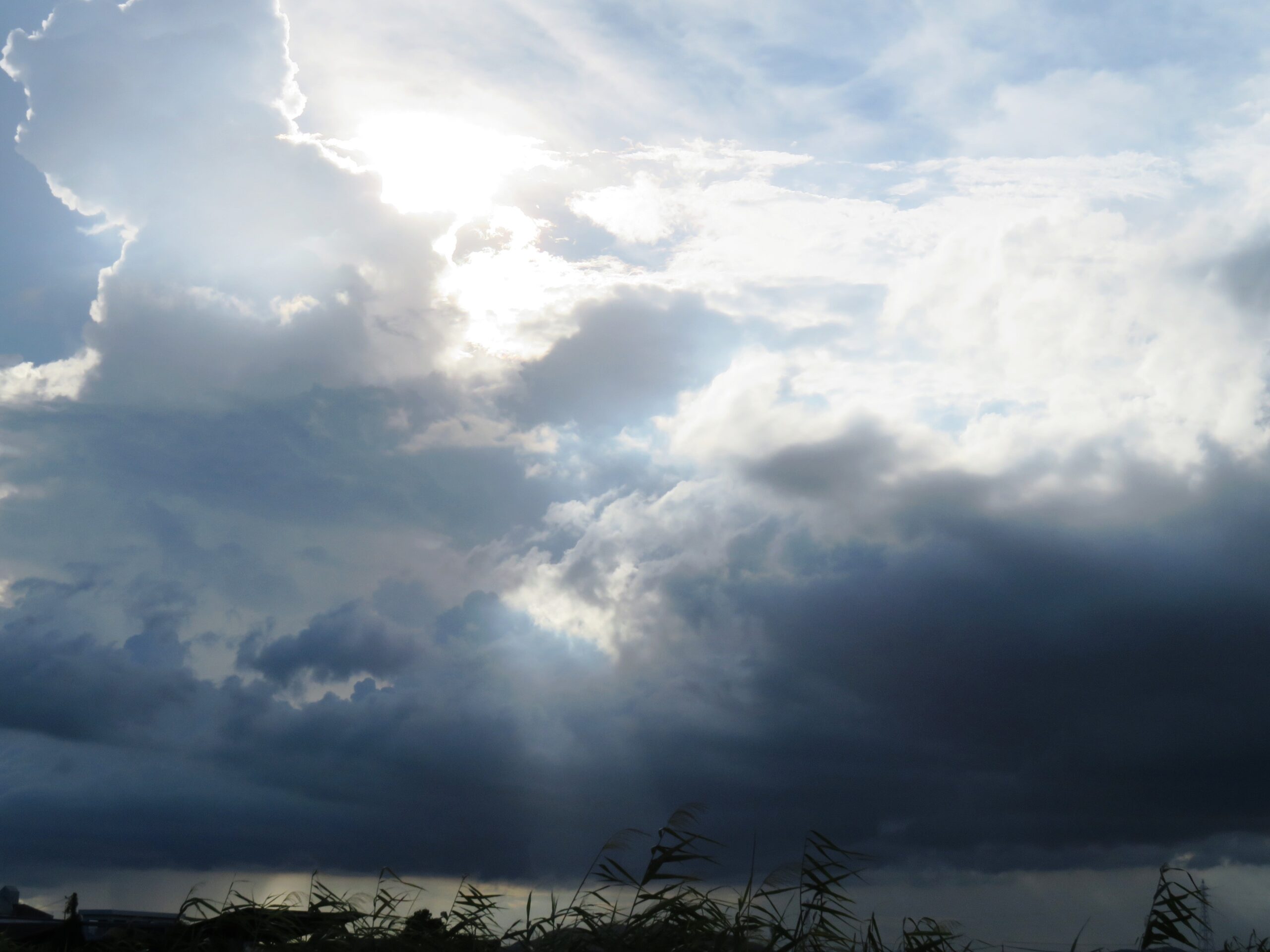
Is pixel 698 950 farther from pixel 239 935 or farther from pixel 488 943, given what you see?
pixel 239 935

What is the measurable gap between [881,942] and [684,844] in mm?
4488

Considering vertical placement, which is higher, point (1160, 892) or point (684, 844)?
point (684, 844)

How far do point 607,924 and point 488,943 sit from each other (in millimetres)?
3800

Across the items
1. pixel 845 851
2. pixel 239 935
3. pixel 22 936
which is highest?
pixel 845 851

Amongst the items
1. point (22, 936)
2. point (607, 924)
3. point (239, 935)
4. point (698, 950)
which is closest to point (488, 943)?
Answer: point (607, 924)

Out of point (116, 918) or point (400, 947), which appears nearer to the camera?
point (400, 947)

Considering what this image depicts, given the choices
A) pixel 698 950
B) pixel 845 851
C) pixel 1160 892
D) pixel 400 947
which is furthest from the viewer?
pixel 1160 892

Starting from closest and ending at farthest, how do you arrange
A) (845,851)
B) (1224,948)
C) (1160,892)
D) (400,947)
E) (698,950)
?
(698,950) → (845,851) → (400,947) → (1160,892) → (1224,948)

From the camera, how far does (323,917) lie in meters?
22.4

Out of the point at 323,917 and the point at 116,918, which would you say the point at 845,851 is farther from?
the point at 116,918

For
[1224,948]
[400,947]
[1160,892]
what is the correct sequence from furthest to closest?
[1224,948] < [1160,892] < [400,947]

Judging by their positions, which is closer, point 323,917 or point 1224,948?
point 323,917

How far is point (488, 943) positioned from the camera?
66.8 ft

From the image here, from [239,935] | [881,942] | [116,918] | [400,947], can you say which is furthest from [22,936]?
[881,942]
